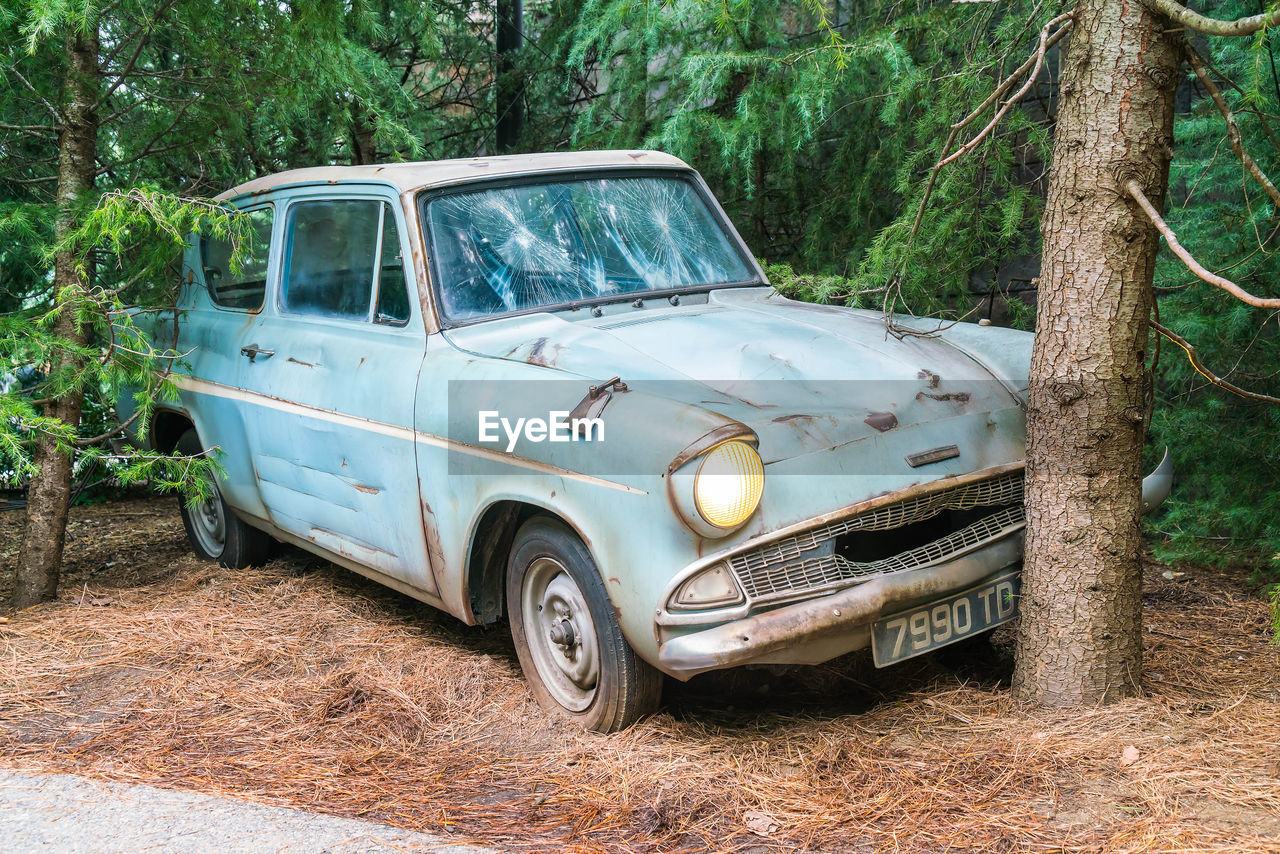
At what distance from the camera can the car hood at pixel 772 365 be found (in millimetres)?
3344

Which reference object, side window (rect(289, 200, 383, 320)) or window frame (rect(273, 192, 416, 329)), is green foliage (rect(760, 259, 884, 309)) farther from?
side window (rect(289, 200, 383, 320))

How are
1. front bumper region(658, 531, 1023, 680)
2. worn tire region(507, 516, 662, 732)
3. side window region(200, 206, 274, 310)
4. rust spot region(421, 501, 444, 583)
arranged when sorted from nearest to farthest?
front bumper region(658, 531, 1023, 680) < worn tire region(507, 516, 662, 732) < rust spot region(421, 501, 444, 583) < side window region(200, 206, 274, 310)

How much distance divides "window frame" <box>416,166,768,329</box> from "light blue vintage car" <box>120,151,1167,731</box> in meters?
0.01

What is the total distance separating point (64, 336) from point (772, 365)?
11.0 ft

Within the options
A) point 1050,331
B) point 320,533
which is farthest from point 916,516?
point 320,533

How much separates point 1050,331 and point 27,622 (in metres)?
4.41

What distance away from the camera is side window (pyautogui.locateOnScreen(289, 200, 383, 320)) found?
4493 millimetres

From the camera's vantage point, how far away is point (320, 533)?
460cm

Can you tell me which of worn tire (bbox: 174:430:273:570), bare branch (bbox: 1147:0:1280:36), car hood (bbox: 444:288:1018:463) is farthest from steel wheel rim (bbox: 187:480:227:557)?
bare branch (bbox: 1147:0:1280:36)

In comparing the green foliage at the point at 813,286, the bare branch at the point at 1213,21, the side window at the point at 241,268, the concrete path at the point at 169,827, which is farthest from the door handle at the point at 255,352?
the bare branch at the point at 1213,21

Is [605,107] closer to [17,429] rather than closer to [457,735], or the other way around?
[17,429]

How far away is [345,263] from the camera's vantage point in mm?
4617

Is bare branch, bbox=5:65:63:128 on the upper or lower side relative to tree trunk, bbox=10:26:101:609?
upper

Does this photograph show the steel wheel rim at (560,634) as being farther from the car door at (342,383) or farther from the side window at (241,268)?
the side window at (241,268)
